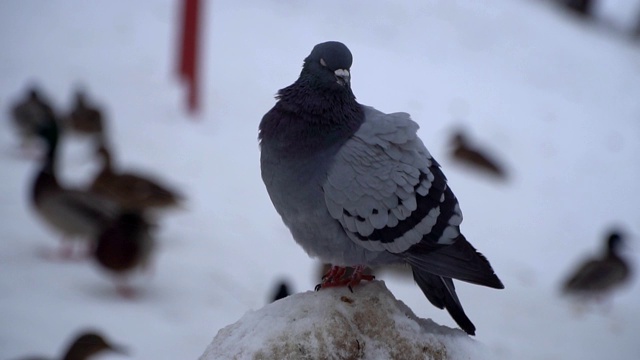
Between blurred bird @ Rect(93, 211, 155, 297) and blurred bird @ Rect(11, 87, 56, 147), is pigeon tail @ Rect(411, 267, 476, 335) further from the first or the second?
blurred bird @ Rect(11, 87, 56, 147)

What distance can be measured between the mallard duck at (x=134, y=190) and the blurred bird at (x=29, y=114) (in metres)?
0.87

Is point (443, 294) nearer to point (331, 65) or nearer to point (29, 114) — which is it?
point (331, 65)

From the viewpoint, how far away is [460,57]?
12.3 meters

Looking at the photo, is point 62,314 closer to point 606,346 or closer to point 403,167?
point 403,167

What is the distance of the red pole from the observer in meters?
8.48

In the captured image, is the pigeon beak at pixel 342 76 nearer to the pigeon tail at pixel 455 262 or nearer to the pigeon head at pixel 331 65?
the pigeon head at pixel 331 65

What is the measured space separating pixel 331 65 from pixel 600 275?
4.96m

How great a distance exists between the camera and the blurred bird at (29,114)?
23.7ft

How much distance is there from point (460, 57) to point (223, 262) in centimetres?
721

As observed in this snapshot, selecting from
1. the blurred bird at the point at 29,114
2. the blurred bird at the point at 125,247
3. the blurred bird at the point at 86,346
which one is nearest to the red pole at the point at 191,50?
the blurred bird at the point at 29,114

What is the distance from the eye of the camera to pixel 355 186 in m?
2.68

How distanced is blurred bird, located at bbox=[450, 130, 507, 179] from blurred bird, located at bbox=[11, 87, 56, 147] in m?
4.47

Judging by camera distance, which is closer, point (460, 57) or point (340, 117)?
point (340, 117)

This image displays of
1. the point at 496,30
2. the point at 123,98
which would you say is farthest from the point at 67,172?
the point at 496,30
